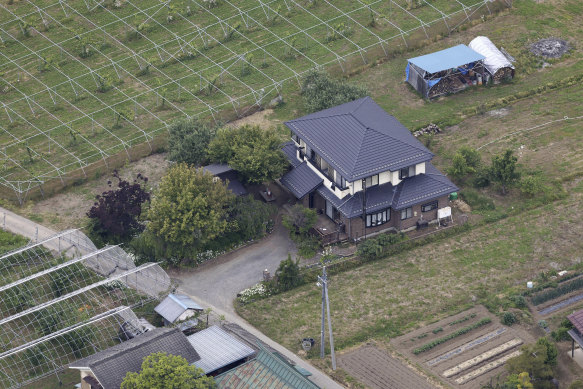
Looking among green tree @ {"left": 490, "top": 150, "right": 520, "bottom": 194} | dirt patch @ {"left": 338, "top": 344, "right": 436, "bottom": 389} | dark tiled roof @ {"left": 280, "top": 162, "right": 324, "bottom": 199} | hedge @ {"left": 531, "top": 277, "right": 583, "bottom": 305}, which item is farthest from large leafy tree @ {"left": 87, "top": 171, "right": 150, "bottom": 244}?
hedge @ {"left": 531, "top": 277, "right": 583, "bottom": 305}

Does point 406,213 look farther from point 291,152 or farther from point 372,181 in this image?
point 291,152

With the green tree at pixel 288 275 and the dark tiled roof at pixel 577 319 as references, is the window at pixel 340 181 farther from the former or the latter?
the dark tiled roof at pixel 577 319

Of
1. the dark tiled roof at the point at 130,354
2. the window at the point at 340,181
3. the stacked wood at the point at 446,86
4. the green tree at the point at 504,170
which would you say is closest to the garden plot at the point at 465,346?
the window at the point at 340,181

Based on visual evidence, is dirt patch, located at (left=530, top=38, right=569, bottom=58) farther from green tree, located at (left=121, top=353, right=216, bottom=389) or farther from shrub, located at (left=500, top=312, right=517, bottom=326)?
green tree, located at (left=121, top=353, right=216, bottom=389)

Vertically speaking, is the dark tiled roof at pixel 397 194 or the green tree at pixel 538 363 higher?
the dark tiled roof at pixel 397 194

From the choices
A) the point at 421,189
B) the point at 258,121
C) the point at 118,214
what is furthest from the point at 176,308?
the point at 258,121

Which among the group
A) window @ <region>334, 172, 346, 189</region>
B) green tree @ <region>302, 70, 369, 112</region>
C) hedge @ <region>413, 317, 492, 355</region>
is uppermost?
green tree @ <region>302, 70, 369, 112</region>
